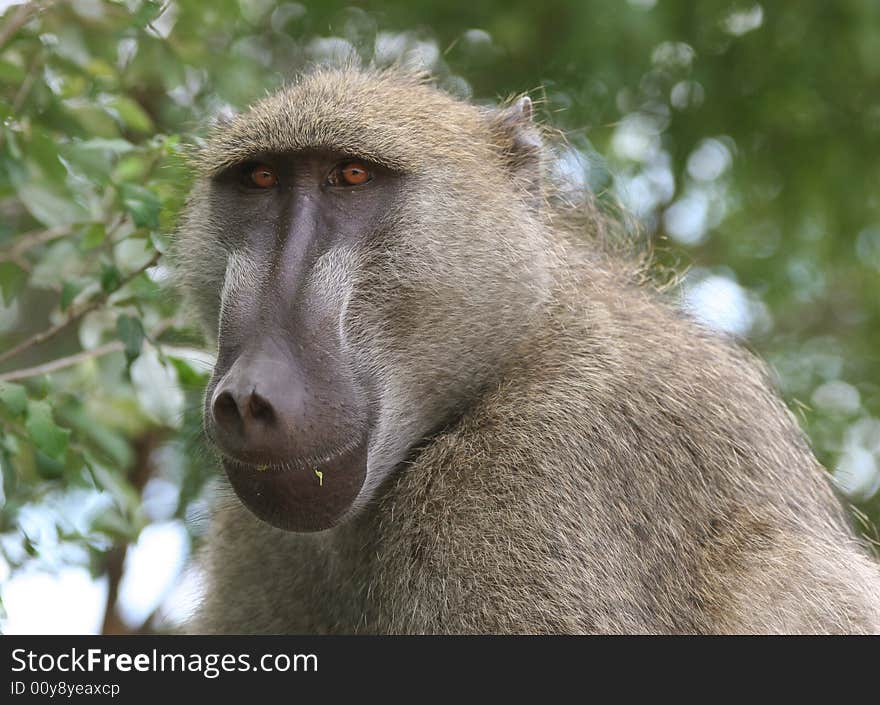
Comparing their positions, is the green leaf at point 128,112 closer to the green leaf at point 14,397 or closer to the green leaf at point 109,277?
the green leaf at point 109,277

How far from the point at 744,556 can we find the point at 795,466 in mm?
582

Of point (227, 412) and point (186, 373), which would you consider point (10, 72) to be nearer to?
point (186, 373)

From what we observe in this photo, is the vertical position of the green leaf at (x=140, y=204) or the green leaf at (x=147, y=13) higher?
the green leaf at (x=147, y=13)

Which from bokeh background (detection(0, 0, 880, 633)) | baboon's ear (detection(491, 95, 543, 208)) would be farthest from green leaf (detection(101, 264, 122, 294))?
baboon's ear (detection(491, 95, 543, 208))

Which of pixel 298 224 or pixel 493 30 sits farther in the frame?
pixel 493 30

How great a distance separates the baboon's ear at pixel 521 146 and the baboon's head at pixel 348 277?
1 centimetres

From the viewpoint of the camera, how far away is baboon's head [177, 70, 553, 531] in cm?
365

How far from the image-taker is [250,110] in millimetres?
4742

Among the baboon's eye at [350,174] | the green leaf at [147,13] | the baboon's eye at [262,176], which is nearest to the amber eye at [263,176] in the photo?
the baboon's eye at [262,176]

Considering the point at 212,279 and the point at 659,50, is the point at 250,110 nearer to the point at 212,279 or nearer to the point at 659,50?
the point at 212,279

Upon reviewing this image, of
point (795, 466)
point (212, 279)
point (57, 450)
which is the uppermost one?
point (795, 466)

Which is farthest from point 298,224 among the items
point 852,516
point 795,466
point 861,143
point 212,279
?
point 861,143

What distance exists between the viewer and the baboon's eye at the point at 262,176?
4.32m

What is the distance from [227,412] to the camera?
355cm
